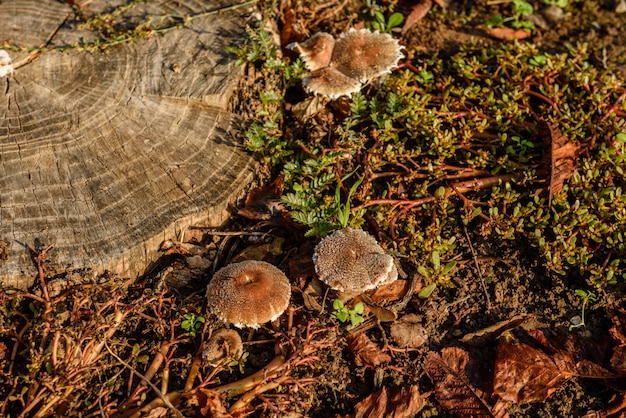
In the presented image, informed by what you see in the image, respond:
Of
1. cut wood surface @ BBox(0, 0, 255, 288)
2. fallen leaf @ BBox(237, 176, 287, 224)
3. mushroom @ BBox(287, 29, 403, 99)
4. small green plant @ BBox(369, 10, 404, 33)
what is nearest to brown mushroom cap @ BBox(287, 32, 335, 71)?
mushroom @ BBox(287, 29, 403, 99)

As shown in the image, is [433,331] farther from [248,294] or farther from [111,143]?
[111,143]

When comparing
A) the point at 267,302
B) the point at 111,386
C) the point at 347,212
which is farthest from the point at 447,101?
the point at 111,386

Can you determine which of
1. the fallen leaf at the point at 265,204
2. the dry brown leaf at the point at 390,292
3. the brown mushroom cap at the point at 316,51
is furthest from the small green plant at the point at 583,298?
the brown mushroom cap at the point at 316,51

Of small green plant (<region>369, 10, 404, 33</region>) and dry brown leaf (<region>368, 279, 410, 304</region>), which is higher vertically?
small green plant (<region>369, 10, 404, 33</region>)

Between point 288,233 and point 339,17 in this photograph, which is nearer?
point 288,233

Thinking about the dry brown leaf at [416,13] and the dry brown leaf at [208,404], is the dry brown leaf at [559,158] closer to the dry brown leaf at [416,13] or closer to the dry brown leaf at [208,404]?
the dry brown leaf at [416,13]

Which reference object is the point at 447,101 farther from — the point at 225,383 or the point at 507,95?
the point at 225,383

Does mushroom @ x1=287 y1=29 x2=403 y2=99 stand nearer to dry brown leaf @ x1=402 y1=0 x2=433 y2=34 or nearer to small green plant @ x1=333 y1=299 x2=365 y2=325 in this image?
dry brown leaf @ x1=402 y1=0 x2=433 y2=34
